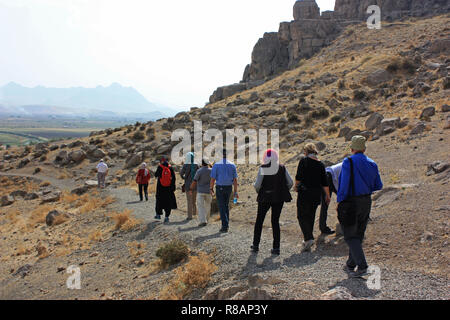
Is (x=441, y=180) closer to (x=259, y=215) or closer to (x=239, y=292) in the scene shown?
(x=259, y=215)

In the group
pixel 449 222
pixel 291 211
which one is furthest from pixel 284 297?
pixel 291 211

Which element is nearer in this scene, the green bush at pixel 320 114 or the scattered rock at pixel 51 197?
the scattered rock at pixel 51 197

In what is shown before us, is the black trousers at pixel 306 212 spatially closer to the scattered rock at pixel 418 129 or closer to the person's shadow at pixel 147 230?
the person's shadow at pixel 147 230

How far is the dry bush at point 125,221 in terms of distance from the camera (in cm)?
1210

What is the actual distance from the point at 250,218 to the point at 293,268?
550 cm

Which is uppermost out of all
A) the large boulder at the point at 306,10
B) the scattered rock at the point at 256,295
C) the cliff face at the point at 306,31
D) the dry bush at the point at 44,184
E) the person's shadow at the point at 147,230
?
the large boulder at the point at 306,10

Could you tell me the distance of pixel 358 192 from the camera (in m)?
5.23

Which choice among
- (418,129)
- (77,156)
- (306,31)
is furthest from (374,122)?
(306,31)

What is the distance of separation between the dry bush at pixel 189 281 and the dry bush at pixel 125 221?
5.94 meters

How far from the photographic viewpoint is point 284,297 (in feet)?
15.2

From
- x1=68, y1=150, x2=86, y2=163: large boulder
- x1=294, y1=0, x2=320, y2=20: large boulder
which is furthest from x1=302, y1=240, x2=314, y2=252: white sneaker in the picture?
x1=294, y1=0, x2=320, y2=20: large boulder

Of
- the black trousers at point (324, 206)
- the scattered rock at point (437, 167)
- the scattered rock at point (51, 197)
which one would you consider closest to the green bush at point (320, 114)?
the scattered rock at point (437, 167)

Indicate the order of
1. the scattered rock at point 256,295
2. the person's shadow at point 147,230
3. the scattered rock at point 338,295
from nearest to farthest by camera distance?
the scattered rock at point 338,295
the scattered rock at point 256,295
the person's shadow at point 147,230
